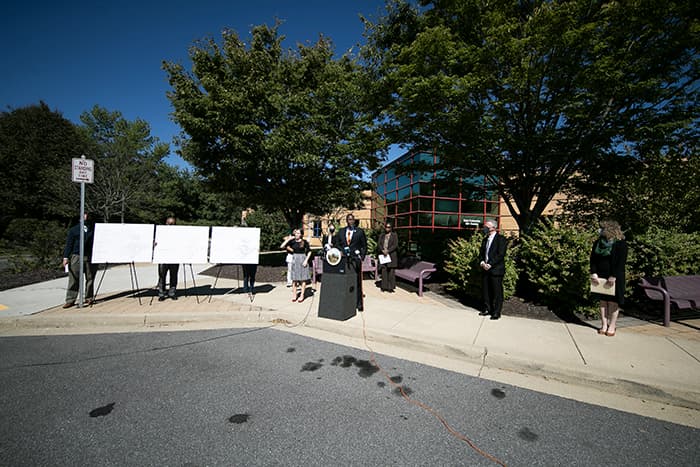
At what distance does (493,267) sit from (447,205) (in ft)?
41.2

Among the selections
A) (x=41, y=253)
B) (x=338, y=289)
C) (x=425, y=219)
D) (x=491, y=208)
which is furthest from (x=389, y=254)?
(x=491, y=208)

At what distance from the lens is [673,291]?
5.35 meters

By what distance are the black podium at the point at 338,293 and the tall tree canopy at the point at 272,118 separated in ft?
16.7

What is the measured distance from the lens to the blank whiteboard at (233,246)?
20.8 ft

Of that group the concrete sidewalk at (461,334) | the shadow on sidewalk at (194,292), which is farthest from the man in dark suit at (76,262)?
the shadow on sidewalk at (194,292)

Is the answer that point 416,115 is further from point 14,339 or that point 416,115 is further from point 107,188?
point 107,188

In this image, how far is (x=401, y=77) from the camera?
22.5 feet

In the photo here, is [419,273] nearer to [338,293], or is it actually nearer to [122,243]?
[338,293]

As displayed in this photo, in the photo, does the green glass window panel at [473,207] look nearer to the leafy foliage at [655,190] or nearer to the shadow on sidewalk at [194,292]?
the leafy foliage at [655,190]

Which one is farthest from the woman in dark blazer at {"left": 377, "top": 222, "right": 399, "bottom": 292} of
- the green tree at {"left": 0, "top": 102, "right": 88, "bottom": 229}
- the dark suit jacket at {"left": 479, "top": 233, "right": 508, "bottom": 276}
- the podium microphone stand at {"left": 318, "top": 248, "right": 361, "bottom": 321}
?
the green tree at {"left": 0, "top": 102, "right": 88, "bottom": 229}

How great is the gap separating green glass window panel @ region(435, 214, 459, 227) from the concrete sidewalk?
10.3 meters

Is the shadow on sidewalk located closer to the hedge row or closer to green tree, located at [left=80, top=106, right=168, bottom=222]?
the hedge row

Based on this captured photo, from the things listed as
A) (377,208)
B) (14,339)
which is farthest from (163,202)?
(14,339)

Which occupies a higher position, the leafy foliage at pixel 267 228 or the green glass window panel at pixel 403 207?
the green glass window panel at pixel 403 207
